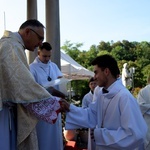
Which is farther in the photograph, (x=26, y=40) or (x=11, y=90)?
(x=26, y=40)

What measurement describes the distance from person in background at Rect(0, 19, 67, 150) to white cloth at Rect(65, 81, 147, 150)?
346 millimetres

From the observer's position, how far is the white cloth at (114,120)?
2.74 meters

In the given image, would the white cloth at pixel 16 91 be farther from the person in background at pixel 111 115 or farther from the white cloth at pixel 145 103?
the white cloth at pixel 145 103

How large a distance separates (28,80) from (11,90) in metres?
0.18

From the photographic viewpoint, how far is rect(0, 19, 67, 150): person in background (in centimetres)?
275

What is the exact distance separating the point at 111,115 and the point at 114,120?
0.06 m

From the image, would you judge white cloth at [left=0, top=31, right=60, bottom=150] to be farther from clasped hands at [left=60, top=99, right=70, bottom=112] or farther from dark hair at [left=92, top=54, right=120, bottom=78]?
dark hair at [left=92, top=54, right=120, bottom=78]

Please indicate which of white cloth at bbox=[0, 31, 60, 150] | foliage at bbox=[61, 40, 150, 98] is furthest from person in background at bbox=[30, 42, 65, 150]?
foliage at bbox=[61, 40, 150, 98]

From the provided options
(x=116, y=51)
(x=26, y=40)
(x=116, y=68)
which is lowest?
(x=116, y=51)

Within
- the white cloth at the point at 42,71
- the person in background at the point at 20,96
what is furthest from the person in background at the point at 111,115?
the white cloth at the point at 42,71

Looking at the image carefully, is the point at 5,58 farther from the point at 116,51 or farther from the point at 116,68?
the point at 116,51

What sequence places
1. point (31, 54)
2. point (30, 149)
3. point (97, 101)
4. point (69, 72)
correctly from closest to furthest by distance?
point (30, 149) < point (97, 101) < point (31, 54) < point (69, 72)

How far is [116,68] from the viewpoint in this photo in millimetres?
3037

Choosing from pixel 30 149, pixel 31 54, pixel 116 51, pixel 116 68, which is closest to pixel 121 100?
pixel 116 68
